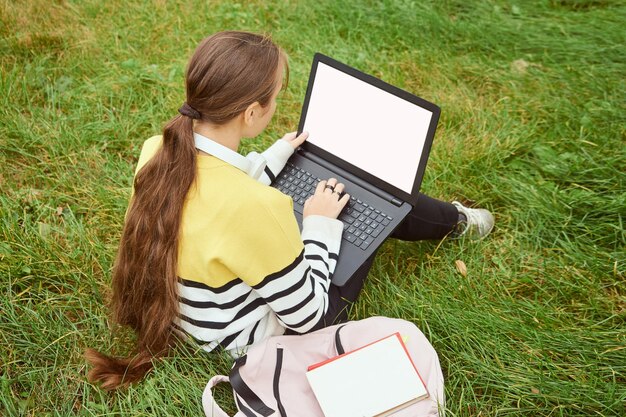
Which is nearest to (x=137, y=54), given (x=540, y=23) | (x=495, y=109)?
(x=495, y=109)

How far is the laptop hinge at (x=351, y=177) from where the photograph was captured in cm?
234

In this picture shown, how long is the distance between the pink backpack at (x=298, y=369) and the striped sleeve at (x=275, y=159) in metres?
0.74

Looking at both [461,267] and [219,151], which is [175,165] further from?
[461,267]

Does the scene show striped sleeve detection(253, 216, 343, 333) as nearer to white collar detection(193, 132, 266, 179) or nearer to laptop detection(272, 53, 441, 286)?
laptop detection(272, 53, 441, 286)

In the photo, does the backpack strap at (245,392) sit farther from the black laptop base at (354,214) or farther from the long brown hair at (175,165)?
the black laptop base at (354,214)

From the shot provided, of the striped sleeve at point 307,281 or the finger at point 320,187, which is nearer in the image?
the striped sleeve at point 307,281

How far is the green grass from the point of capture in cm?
219

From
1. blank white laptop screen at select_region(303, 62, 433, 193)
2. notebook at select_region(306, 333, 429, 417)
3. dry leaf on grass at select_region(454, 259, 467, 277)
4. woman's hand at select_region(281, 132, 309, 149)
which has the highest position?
A: blank white laptop screen at select_region(303, 62, 433, 193)

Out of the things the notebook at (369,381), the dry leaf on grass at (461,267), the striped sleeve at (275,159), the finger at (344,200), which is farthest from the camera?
the dry leaf on grass at (461,267)

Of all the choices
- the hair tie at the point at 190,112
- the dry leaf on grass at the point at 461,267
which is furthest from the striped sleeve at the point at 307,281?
the dry leaf on grass at the point at 461,267

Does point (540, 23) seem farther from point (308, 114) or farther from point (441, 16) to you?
point (308, 114)

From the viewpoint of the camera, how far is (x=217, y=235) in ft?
5.64

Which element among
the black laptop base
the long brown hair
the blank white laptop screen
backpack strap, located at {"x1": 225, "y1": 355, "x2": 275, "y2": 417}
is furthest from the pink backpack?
the blank white laptop screen

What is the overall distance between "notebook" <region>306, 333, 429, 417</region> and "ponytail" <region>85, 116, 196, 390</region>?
548 mm
